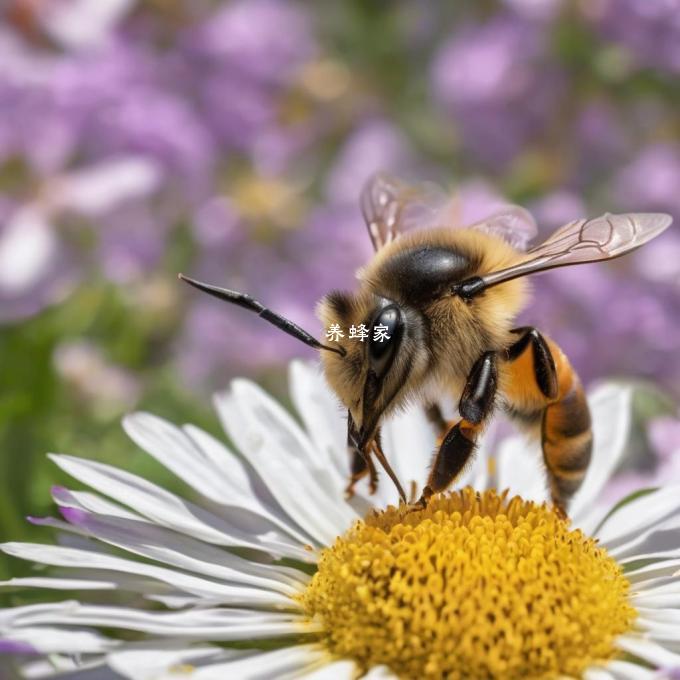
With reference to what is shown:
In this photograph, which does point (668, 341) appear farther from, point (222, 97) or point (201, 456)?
point (222, 97)

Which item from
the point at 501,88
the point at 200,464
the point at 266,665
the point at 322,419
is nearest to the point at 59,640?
the point at 266,665

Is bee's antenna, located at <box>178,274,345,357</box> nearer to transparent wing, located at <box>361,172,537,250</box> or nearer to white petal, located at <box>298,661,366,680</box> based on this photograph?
white petal, located at <box>298,661,366,680</box>

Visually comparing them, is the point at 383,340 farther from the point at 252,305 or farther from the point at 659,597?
the point at 659,597

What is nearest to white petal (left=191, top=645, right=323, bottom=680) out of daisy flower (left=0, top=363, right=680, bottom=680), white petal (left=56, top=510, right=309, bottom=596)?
daisy flower (left=0, top=363, right=680, bottom=680)

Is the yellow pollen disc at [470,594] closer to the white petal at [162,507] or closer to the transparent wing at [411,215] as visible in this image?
the white petal at [162,507]

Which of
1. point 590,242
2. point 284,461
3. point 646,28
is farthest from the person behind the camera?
point 646,28

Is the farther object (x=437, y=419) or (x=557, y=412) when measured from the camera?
(x=437, y=419)

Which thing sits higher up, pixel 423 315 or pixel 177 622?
pixel 423 315
